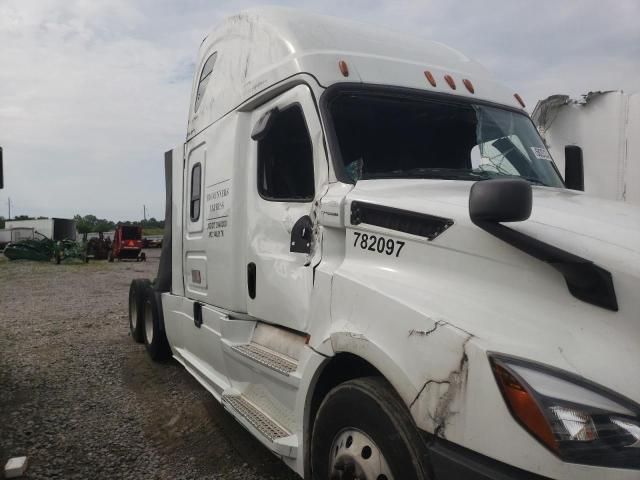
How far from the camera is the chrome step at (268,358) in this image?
336 centimetres

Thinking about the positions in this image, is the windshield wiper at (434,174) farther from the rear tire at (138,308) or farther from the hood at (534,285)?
the rear tire at (138,308)

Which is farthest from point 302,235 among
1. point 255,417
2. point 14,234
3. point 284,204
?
point 14,234

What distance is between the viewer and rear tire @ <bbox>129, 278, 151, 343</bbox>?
7.53 m

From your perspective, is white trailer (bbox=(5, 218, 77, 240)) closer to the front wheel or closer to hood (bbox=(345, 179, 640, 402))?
the front wheel

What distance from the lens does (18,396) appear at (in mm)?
5586

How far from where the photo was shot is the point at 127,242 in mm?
29734

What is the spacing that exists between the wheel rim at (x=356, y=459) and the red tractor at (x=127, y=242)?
28932mm

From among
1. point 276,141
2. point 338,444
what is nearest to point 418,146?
point 276,141

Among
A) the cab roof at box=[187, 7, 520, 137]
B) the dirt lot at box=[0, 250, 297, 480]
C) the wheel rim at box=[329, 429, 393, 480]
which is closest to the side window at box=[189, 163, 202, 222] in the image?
the cab roof at box=[187, 7, 520, 137]

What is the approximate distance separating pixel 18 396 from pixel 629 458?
5646mm

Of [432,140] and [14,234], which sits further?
[14,234]

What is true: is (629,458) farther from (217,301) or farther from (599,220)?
(217,301)

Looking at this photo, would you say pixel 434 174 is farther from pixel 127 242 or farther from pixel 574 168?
pixel 127 242

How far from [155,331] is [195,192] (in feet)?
7.20
